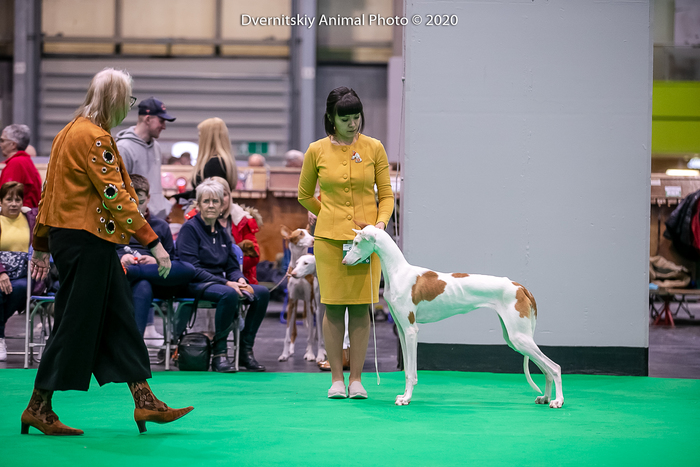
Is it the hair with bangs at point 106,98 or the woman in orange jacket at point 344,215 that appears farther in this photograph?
the woman in orange jacket at point 344,215

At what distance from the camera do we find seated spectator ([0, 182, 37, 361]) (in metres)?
5.18

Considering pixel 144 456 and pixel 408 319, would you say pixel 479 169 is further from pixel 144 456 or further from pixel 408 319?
pixel 144 456

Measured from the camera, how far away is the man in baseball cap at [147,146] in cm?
527

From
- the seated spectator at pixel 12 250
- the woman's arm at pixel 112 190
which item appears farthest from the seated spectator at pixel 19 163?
the woman's arm at pixel 112 190

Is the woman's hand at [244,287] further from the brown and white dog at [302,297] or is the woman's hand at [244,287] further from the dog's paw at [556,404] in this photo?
the dog's paw at [556,404]

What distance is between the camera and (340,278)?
384cm

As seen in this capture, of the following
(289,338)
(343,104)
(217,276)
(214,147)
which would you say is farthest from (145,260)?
(343,104)

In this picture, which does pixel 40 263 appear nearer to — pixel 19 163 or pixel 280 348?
pixel 280 348

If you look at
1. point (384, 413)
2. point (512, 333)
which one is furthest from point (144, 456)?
point (512, 333)

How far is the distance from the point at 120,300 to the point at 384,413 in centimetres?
131

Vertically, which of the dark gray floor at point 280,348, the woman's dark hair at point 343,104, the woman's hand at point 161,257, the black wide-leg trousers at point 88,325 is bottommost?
the dark gray floor at point 280,348

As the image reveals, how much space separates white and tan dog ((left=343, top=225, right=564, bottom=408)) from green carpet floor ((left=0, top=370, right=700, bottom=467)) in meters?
0.19

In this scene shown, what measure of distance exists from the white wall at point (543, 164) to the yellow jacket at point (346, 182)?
970 millimetres

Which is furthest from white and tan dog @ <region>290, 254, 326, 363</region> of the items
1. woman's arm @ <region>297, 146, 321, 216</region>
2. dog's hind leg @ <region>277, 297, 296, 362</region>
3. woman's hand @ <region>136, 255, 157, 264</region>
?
woman's arm @ <region>297, 146, 321, 216</region>
